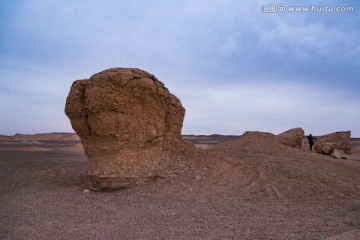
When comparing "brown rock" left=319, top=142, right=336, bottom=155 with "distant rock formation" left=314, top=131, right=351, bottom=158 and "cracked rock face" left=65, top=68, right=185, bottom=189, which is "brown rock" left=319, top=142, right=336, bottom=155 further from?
"cracked rock face" left=65, top=68, right=185, bottom=189

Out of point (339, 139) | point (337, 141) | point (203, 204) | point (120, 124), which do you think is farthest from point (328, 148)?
point (203, 204)

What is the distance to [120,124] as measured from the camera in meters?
11.1

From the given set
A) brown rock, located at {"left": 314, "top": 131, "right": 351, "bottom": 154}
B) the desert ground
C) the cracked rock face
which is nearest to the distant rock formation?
brown rock, located at {"left": 314, "top": 131, "right": 351, "bottom": 154}

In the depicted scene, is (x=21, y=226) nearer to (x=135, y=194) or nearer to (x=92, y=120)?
(x=135, y=194)

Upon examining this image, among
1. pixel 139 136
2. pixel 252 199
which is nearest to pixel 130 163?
pixel 139 136

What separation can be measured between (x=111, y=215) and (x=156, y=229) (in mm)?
1599

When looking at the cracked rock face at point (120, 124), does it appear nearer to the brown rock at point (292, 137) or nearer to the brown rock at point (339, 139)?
the brown rock at point (292, 137)

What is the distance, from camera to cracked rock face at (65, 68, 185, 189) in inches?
429

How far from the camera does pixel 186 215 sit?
7.61m

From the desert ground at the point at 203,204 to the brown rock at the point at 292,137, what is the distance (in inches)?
240

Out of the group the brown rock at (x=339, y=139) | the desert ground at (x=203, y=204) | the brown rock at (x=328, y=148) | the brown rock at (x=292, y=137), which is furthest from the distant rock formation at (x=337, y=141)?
the desert ground at (x=203, y=204)

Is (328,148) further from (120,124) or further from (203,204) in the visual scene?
(203,204)

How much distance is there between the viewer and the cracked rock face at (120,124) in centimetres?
1090

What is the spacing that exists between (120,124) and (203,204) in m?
3.72
